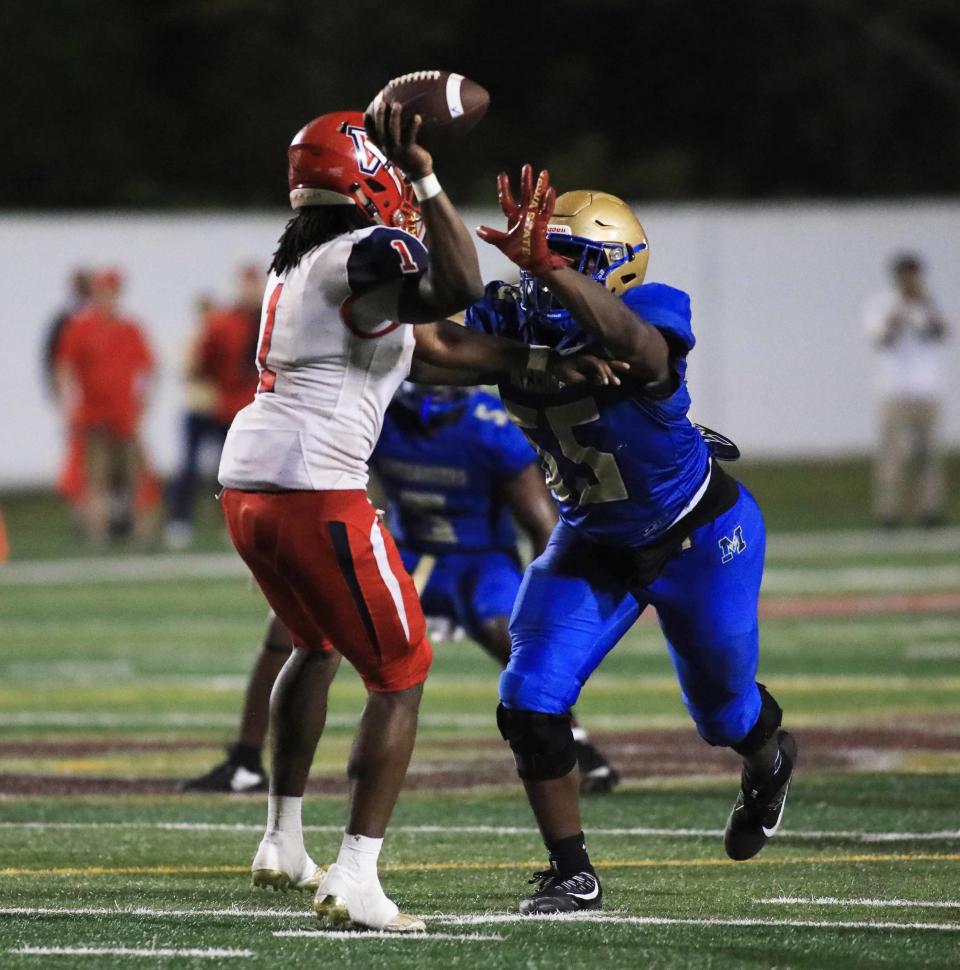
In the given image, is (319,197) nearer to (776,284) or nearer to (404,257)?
(404,257)

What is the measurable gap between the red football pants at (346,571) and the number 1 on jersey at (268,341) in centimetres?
26

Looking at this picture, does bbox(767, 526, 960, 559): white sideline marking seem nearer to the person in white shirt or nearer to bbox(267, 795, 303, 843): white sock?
bbox(267, 795, 303, 843): white sock

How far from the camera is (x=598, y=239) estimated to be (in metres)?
5.74

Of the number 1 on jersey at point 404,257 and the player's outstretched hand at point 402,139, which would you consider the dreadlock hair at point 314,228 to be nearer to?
the number 1 on jersey at point 404,257

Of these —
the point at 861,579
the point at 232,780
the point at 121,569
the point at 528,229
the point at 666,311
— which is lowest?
the point at 121,569

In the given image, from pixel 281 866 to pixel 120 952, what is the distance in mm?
795

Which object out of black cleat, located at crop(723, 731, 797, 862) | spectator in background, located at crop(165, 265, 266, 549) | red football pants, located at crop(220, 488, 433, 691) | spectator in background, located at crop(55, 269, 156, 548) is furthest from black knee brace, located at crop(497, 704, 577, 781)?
spectator in background, located at crop(55, 269, 156, 548)

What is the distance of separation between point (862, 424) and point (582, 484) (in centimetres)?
2132

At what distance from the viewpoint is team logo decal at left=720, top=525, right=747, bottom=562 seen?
6.04m

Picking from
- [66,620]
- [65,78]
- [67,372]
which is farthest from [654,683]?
[65,78]

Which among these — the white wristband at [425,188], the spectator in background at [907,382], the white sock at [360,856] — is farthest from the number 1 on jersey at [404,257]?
the spectator in background at [907,382]

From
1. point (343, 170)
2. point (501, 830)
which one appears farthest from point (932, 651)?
point (343, 170)

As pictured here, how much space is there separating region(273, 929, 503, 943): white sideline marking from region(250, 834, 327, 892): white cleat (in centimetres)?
46

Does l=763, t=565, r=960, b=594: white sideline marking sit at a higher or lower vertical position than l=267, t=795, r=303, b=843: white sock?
lower
